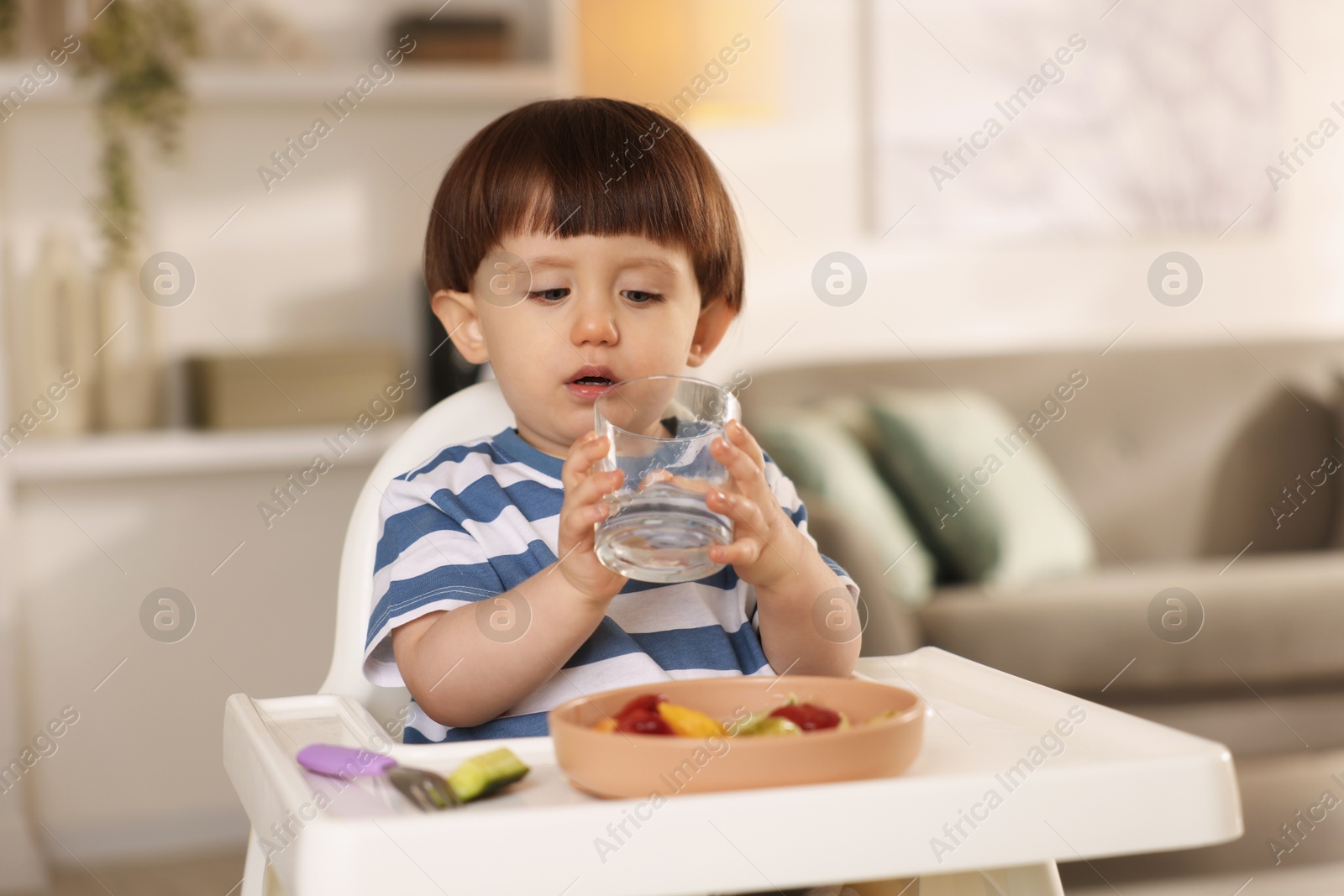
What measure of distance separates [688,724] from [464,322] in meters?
0.58

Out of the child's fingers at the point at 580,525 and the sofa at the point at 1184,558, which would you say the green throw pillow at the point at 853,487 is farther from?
the child's fingers at the point at 580,525

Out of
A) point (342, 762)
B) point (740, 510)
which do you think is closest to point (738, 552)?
point (740, 510)

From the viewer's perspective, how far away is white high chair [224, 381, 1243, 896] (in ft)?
1.73

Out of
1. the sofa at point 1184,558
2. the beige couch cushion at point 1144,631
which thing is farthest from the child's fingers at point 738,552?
the beige couch cushion at point 1144,631

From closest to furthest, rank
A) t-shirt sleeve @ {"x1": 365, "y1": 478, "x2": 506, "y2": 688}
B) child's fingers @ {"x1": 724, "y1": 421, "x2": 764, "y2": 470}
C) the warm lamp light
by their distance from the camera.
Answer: child's fingers @ {"x1": 724, "y1": 421, "x2": 764, "y2": 470} → t-shirt sleeve @ {"x1": 365, "y1": 478, "x2": 506, "y2": 688} → the warm lamp light

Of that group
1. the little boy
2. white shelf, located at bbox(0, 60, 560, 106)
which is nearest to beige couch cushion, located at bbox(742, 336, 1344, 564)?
white shelf, located at bbox(0, 60, 560, 106)

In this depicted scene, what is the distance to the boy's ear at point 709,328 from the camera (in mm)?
1099

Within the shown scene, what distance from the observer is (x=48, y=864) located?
2309 mm

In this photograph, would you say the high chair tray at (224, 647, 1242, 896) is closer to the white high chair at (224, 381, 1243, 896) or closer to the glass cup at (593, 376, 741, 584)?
the white high chair at (224, 381, 1243, 896)

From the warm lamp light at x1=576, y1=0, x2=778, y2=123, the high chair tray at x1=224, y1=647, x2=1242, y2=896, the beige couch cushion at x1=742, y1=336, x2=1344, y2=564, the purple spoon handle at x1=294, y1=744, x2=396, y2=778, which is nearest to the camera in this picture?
the high chair tray at x1=224, y1=647, x2=1242, y2=896

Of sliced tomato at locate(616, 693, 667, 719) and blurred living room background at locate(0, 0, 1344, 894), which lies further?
blurred living room background at locate(0, 0, 1344, 894)

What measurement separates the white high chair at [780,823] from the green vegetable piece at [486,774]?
0.03ft

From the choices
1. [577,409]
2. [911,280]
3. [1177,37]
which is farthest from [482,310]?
[1177,37]

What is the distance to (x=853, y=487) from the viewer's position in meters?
2.18
